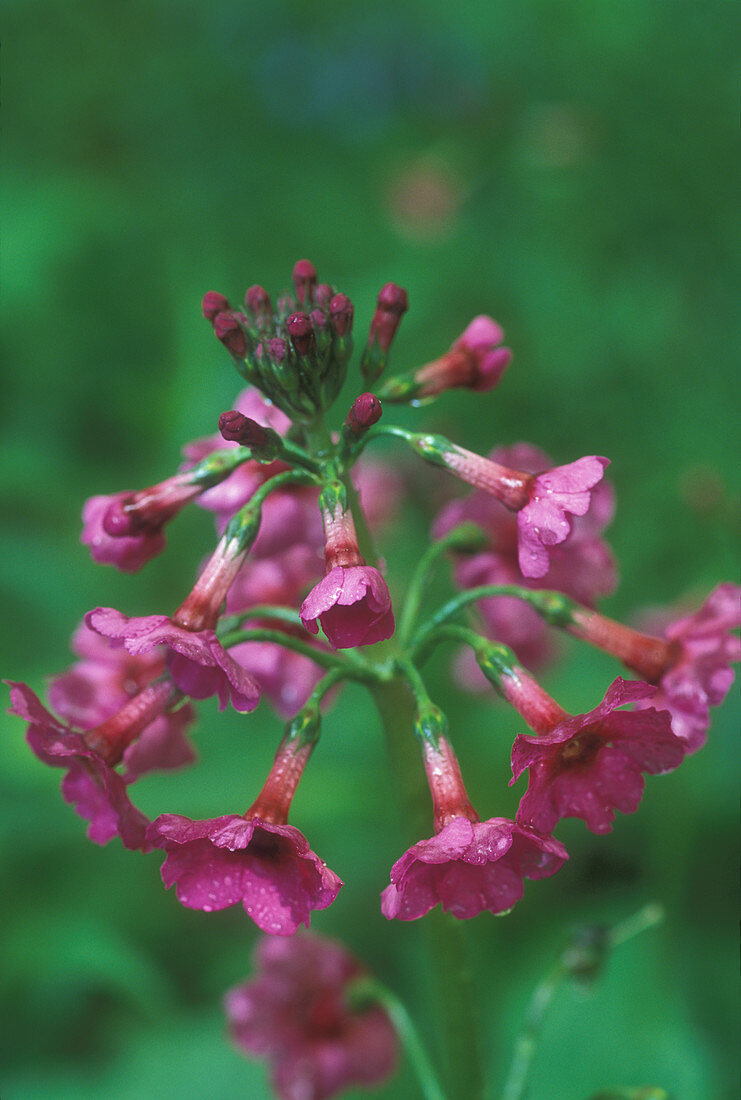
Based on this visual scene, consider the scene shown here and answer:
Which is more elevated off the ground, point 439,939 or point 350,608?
point 350,608

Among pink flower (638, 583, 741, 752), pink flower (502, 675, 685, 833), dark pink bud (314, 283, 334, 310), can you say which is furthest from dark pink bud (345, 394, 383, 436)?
pink flower (638, 583, 741, 752)

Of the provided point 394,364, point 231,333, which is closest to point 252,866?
point 231,333

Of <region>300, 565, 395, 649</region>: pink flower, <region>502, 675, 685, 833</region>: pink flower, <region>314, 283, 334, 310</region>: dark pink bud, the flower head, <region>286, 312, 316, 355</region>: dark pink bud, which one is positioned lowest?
<region>502, 675, 685, 833</region>: pink flower

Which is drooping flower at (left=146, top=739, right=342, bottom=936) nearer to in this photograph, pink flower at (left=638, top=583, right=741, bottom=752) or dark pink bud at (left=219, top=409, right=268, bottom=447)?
dark pink bud at (left=219, top=409, right=268, bottom=447)

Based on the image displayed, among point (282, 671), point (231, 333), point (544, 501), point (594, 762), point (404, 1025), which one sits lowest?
point (404, 1025)

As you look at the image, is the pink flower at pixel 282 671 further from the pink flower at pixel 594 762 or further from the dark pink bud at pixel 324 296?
the dark pink bud at pixel 324 296

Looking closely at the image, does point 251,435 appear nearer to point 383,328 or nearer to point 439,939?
point 383,328
